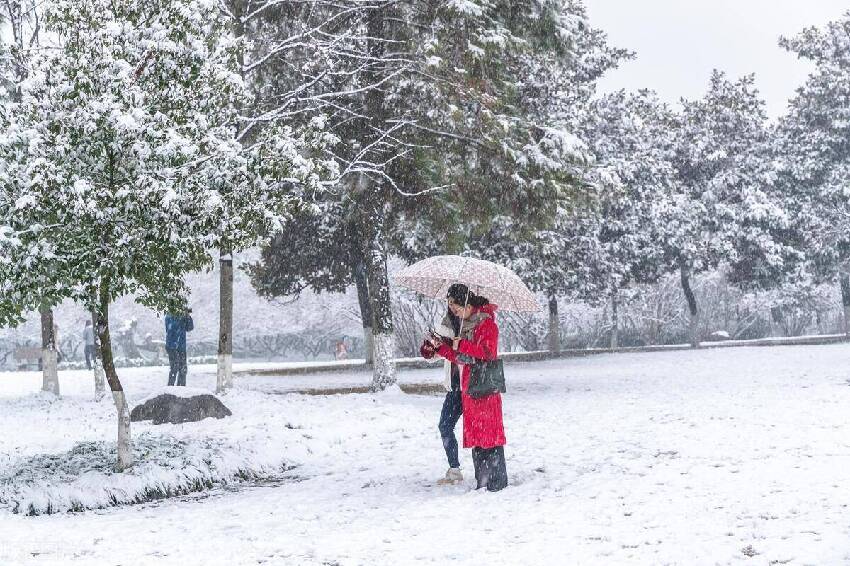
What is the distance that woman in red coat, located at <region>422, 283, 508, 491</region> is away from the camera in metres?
8.43

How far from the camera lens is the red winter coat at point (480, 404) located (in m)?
8.41

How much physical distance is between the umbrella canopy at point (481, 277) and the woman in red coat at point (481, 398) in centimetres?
26

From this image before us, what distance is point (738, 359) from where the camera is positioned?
2652cm

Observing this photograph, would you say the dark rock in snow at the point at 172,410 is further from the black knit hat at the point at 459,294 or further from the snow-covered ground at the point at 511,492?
the black knit hat at the point at 459,294

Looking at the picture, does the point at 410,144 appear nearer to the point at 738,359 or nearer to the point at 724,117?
the point at 738,359

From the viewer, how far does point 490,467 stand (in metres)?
8.52

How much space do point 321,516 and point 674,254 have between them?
30.3 metres

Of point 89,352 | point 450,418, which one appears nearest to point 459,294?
point 450,418

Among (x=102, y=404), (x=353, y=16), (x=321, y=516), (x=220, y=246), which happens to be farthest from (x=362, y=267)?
(x=321, y=516)

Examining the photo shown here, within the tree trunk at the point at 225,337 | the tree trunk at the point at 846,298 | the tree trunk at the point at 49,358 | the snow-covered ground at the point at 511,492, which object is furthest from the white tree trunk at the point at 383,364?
the tree trunk at the point at 846,298

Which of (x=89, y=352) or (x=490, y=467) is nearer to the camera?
(x=490, y=467)

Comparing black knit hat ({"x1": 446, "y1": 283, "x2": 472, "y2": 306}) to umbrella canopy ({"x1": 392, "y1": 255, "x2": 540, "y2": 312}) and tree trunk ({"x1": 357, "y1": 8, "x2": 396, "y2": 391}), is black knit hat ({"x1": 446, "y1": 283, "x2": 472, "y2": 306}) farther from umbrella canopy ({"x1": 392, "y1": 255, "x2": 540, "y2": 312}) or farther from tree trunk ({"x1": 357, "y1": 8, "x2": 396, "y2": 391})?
tree trunk ({"x1": 357, "y1": 8, "x2": 396, "y2": 391})

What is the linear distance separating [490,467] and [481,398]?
0.66m

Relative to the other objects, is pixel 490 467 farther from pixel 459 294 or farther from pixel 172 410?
pixel 172 410
